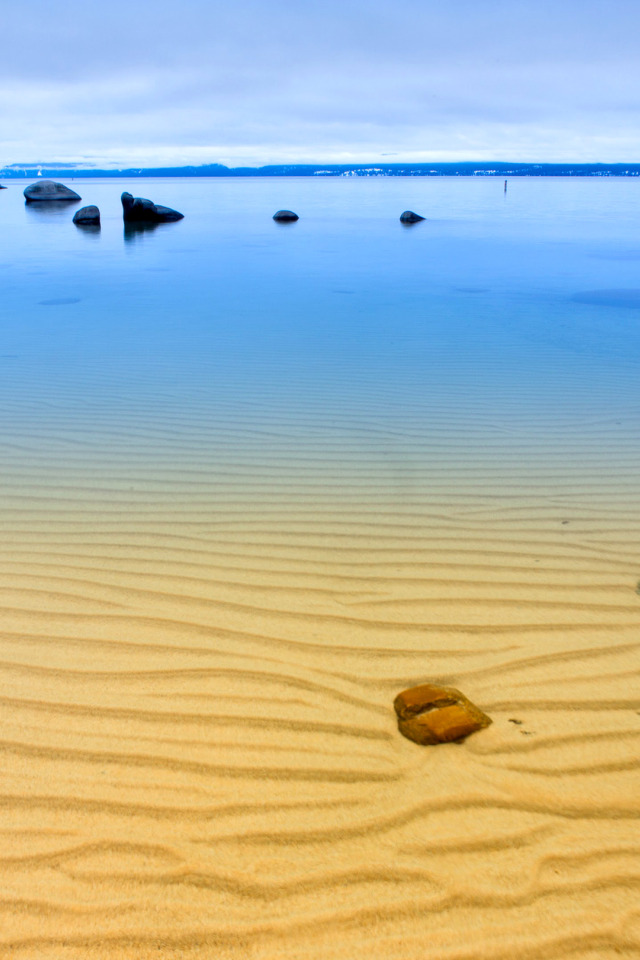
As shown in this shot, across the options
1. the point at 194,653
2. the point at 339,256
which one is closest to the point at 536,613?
the point at 194,653

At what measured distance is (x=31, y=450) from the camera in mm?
4727

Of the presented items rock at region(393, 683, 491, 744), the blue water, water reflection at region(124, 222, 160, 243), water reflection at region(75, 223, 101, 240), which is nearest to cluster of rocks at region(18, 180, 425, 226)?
water reflection at region(75, 223, 101, 240)

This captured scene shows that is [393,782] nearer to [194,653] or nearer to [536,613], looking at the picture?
[194,653]

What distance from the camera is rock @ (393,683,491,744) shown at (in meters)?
2.18

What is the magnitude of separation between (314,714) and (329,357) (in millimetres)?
5459

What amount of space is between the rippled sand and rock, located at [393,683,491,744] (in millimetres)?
54

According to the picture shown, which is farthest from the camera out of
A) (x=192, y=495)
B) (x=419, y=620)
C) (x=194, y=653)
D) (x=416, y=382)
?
(x=416, y=382)

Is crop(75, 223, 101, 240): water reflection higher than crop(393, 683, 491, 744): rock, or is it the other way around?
crop(75, 223, 101, 240): water reflection

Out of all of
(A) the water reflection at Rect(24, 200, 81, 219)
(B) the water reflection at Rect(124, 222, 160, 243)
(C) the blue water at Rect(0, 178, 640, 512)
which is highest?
(A) the water reflection at Rect(24, 200, 81, 219)

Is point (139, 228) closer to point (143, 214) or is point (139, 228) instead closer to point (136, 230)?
point (136, 230)

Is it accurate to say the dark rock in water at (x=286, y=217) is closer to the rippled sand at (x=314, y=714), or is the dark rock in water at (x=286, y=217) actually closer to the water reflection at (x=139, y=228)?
the water reflection at (x=139, y=228)

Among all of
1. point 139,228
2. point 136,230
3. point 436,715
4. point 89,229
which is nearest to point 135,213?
point 139,228

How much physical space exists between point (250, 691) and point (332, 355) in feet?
17.9

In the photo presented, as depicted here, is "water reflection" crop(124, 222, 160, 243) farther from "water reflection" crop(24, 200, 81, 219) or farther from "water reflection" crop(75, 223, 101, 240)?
"water reflection" crop(24, 200, 81, 219)
